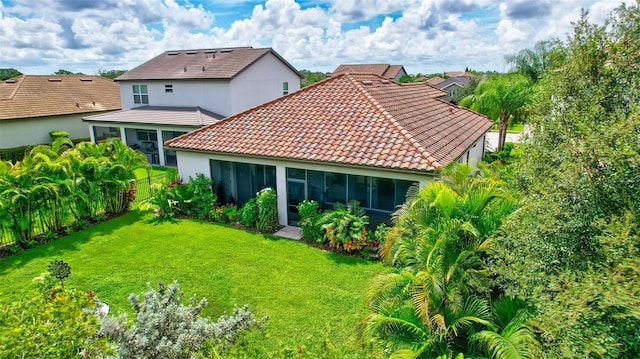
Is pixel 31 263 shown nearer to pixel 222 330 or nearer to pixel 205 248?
pixel 205 248

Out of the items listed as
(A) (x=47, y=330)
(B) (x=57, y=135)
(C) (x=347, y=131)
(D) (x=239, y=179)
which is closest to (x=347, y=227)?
(C) (x=347, y=131)

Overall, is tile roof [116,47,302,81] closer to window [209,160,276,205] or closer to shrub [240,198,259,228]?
window [209,160,276,205]

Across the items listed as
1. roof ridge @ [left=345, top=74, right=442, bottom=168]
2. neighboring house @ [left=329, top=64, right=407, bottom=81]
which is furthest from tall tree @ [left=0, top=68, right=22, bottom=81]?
roof ridge @ [left=345, top=74, right=442, bottom=168]

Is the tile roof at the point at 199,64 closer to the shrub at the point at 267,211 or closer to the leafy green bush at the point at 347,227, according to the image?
the shrub at the point at 267,211

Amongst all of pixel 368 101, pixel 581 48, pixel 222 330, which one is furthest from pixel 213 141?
pixel 581 48

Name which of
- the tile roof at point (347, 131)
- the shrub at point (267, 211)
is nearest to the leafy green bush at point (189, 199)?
the tile roof at point (347, 131)

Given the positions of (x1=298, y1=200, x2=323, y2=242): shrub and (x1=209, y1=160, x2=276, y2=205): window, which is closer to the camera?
(x1=298, y1=200, x2=323, y2=242): shrub
